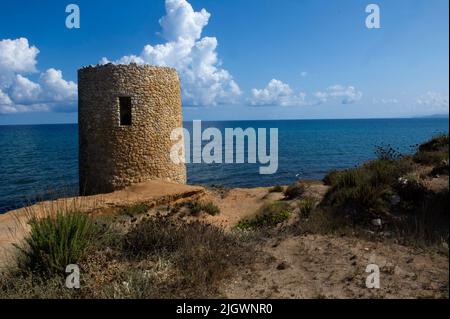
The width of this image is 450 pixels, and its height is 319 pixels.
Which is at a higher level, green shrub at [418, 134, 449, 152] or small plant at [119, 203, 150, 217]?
green shrub at [418, 134, 449, 152]

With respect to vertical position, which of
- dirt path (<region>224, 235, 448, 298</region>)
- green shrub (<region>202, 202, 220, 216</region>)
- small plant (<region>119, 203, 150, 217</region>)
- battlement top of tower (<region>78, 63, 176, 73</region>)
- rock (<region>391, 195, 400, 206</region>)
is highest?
battlement top of tower (<region>78, 63, 176, 73</region>)

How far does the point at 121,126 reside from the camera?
45.5ft

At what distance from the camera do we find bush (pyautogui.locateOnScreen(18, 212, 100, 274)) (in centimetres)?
533

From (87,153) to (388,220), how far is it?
1103cm

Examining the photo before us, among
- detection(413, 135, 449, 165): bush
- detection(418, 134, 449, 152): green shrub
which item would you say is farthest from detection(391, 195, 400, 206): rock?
detection(418, 134, 449, 152): green shrub

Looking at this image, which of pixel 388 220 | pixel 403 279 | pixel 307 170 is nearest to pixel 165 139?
pixel 388 220

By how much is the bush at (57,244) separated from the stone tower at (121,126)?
8.03m

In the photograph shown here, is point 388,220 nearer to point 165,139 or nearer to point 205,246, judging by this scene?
point 205,246

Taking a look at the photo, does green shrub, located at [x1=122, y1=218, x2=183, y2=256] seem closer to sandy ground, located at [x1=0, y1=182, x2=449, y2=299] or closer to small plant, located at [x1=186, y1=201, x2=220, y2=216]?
sandy ground, located at [x1=0, y1=182, x2=449, y2=299]

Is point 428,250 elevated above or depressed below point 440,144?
below

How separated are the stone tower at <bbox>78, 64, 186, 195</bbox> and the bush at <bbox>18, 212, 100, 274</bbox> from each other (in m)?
8.03

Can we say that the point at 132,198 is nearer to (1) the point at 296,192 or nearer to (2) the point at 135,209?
(2) the point at 135,209

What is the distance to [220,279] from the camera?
4.96m
